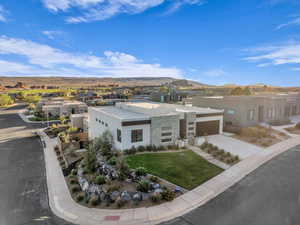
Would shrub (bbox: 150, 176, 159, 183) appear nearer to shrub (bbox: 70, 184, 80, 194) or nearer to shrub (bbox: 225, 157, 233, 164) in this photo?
shrub (bbox: 70, 184, 80, 194)

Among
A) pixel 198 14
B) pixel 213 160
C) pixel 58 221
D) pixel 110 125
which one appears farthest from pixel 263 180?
pixel 198 14

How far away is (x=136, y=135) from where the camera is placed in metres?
18.0

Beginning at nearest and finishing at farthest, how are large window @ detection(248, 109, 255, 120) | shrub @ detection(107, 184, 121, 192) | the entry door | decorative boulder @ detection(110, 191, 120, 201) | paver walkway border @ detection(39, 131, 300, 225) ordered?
paver walkway border @ detection(39, 131, 300, 225) < decorative boulder @ detection(110, 191, 120, 201) < shrub @ detection(107, 184, 121, 192) < the entry door < large window @ detection(248, 109, 255, 120)

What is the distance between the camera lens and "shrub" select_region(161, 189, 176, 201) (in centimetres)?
1045

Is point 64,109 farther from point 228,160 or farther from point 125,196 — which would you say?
point 228,160

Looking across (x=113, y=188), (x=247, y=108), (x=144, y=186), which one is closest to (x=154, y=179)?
(x=144, y=186)

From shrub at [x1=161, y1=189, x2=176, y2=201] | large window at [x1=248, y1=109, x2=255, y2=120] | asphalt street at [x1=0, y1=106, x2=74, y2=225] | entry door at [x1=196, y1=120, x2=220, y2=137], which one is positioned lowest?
asphalt street at [x1=0, y1=106, x2=74, y2=225]

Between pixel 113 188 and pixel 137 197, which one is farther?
pixel 113 188

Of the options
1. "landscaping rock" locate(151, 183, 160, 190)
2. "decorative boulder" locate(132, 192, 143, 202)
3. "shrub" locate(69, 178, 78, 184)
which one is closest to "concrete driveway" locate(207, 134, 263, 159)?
"landscaping rock" locate(151, 183, 160, 190)

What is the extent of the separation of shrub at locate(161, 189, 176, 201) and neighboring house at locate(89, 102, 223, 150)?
25.5 ft

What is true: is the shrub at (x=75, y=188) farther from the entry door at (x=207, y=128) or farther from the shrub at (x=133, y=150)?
the entry door at (x=207, y=128)

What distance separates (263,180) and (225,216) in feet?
18.0

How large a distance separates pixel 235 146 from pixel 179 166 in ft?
28.4

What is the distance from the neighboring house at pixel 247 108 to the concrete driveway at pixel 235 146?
631 centimetres
